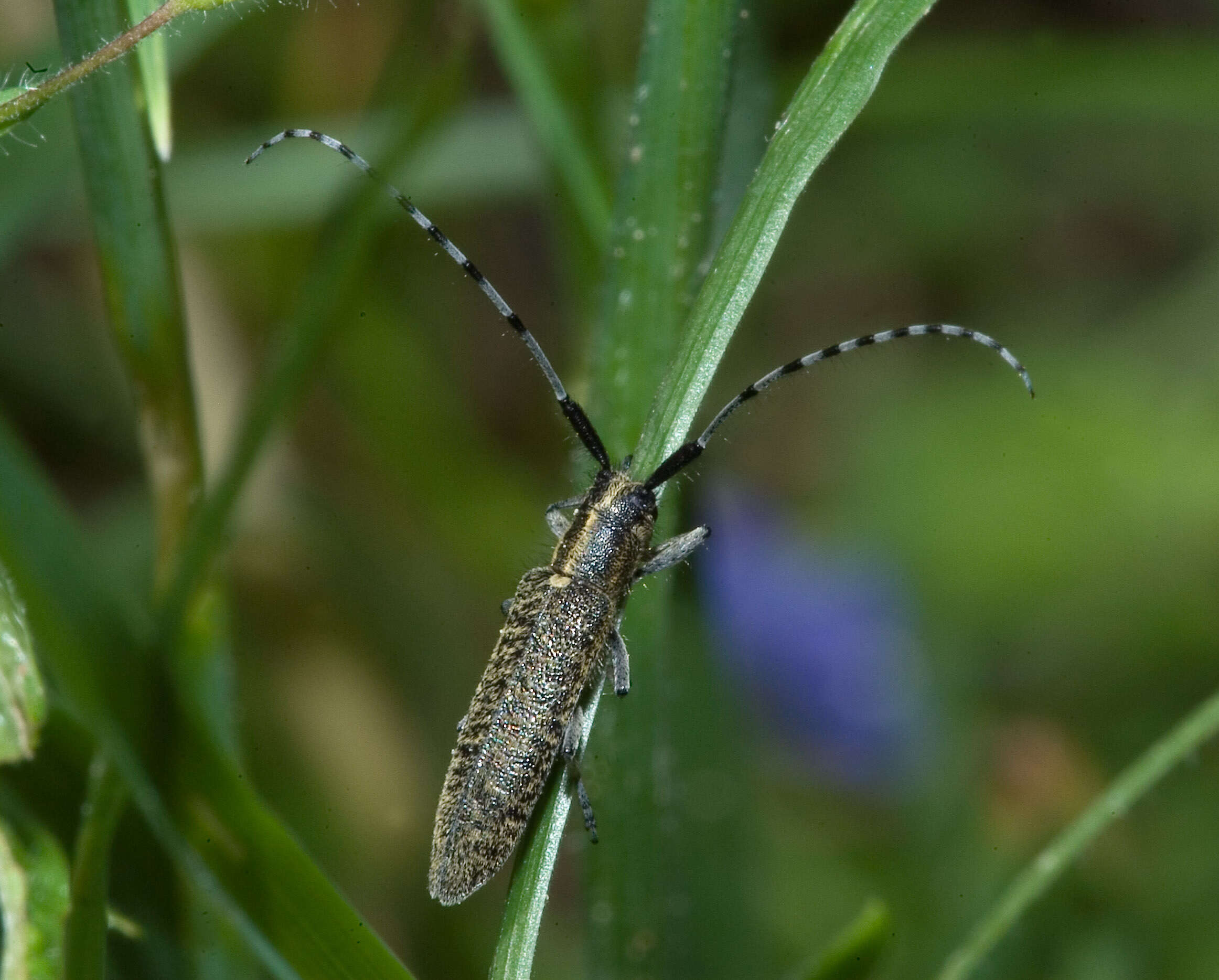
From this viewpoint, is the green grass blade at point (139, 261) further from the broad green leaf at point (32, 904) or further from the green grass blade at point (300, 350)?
the broad green leaf at point (32, 904)

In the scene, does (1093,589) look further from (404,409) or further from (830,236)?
(404,409)

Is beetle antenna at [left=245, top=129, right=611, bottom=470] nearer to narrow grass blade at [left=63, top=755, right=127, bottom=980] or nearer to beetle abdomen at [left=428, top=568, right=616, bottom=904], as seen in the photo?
beetle abdomen at [left=428, top=568, right=616, bottom=904]

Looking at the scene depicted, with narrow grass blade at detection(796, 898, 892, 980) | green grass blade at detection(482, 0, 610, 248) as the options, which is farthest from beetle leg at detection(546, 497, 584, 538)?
narrow grass blade at detection(796, 898, 892, 980)

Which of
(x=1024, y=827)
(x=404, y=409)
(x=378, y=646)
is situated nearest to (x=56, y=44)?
(x=404, y=409)

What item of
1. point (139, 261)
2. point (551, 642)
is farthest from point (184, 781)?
point (139, 261)

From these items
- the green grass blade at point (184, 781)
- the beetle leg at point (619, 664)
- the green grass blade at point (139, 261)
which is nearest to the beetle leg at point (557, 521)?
the beetle leg at point (619, 664)
